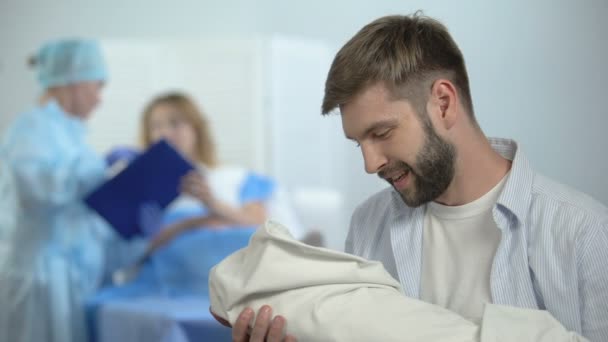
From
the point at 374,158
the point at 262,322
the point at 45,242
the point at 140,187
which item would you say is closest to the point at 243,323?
the point at 262,322

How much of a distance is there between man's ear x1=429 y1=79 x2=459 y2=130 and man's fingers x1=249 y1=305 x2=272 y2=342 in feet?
1.20

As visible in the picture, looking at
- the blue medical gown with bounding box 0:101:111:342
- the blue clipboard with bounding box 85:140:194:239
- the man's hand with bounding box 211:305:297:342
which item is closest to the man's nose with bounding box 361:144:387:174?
the man's hand with bounding box 211:305:297:342

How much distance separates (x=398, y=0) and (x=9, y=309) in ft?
5.08

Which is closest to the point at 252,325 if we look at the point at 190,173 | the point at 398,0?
the point at 398,0

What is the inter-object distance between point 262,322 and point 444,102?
0.41 m

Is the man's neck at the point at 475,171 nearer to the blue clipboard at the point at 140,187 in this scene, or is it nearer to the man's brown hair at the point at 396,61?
the man's brown hair at the point at 396,61

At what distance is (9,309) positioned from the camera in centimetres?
218

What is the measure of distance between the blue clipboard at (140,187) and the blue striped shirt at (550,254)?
46.3 inches

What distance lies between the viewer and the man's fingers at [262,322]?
90cm

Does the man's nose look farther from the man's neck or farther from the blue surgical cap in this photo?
the blue surgical cap

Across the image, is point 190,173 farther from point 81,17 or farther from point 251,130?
point 81,17

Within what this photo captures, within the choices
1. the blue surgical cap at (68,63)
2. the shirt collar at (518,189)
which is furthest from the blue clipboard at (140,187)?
the shirt collar at (518,189)

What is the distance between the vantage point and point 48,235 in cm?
224

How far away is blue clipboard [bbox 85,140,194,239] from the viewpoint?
6.90ft
